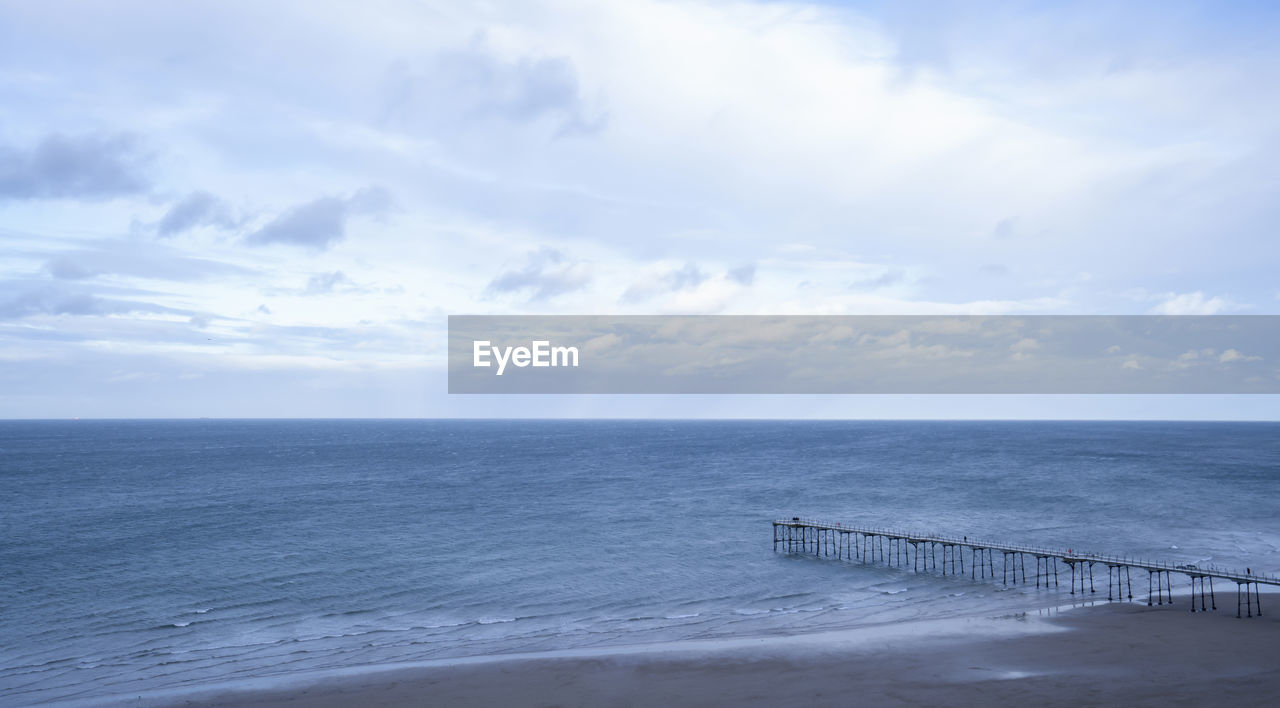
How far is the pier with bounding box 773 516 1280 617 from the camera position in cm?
4866

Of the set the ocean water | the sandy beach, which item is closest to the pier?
the ocean water

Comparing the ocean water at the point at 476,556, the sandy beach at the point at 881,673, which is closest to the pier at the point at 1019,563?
the ocean water at the point at 476,556

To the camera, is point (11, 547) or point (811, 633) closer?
point (811, 633)

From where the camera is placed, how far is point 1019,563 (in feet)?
209

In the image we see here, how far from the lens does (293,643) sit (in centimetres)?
4197

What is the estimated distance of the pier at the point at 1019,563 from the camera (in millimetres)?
48656

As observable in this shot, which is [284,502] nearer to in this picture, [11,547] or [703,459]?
[11,547]

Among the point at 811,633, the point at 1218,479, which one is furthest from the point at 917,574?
the point at 1218,479

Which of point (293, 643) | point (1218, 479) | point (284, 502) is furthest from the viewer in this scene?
point (1218, 479)

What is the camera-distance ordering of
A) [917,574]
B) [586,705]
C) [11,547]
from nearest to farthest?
1. [586,705]
2. [917,574]
3. [11,547]

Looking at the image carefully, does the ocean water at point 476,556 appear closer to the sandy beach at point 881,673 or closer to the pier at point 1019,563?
the pier at point 1019,563

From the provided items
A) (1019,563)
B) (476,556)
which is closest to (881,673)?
(1019,563)

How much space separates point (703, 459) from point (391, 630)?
125183mm

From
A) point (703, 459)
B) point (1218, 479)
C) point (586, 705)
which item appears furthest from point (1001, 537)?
point (703, 459)
